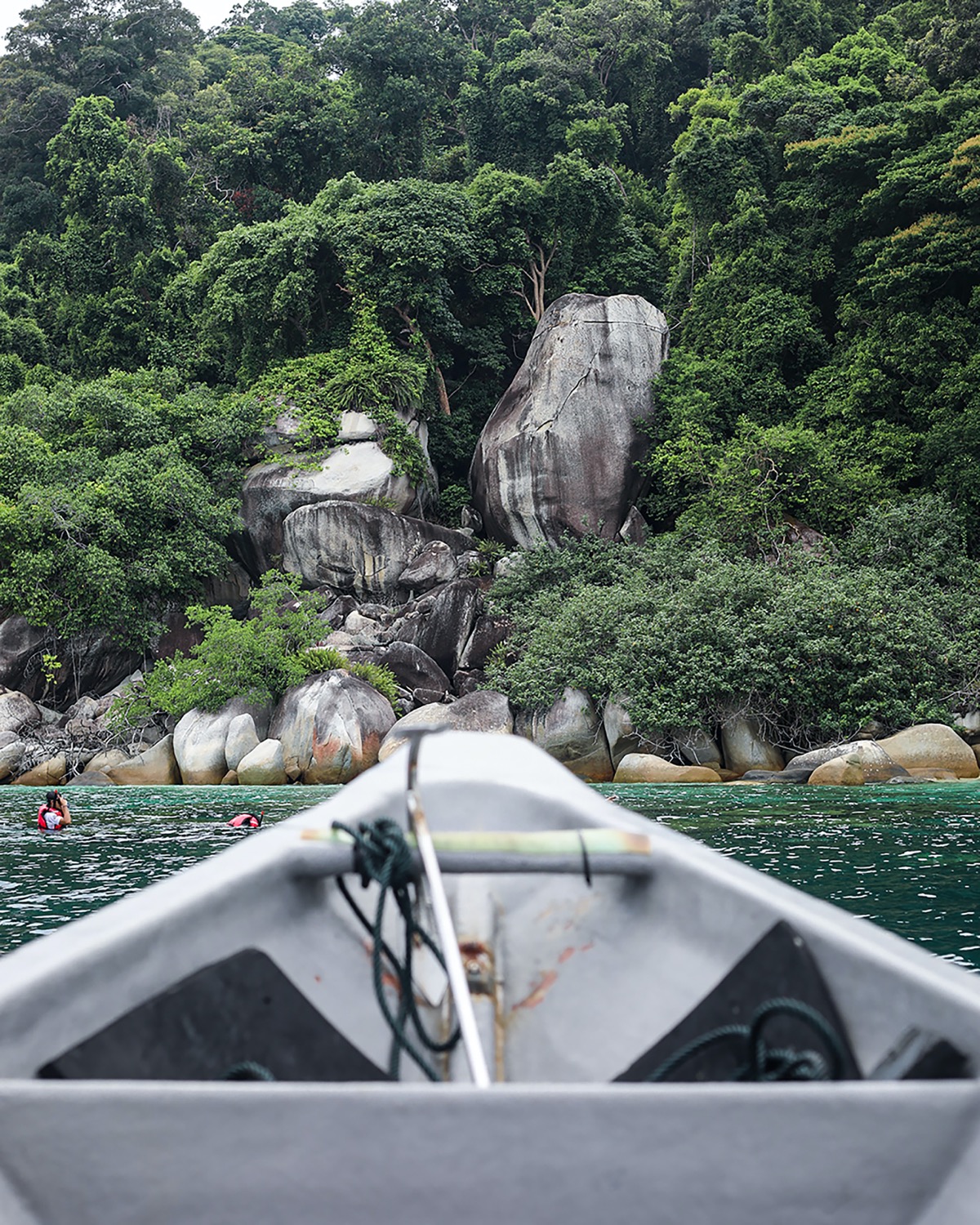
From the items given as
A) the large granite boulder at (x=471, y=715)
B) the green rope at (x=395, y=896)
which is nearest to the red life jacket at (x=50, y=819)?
the large granite boulder at (x=471, y=715)

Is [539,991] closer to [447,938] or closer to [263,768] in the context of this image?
[447,938]

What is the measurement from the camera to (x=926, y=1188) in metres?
1.21

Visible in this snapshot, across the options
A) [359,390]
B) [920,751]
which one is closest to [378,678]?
[359,390]

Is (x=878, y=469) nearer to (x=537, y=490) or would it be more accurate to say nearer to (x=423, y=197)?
(x=537, y=490)

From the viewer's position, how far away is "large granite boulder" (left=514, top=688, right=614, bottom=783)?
1501 centimetres

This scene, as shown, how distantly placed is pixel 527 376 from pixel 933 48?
11425 mm

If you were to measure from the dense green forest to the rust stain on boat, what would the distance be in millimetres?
11864

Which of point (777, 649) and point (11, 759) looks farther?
point (11, 759)

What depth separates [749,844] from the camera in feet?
24.7

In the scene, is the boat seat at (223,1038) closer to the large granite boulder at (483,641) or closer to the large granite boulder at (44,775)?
the large granite boulder at (44,775)

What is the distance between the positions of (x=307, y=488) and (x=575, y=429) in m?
6.08

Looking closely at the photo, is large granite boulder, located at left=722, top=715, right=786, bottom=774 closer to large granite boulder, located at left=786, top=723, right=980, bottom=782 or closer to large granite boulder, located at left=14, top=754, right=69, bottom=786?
large granite boulder, located at left=786, top=723, right=980, bottom=782

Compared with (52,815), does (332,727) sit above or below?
above

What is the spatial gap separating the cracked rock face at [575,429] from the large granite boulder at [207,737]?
7.45m
